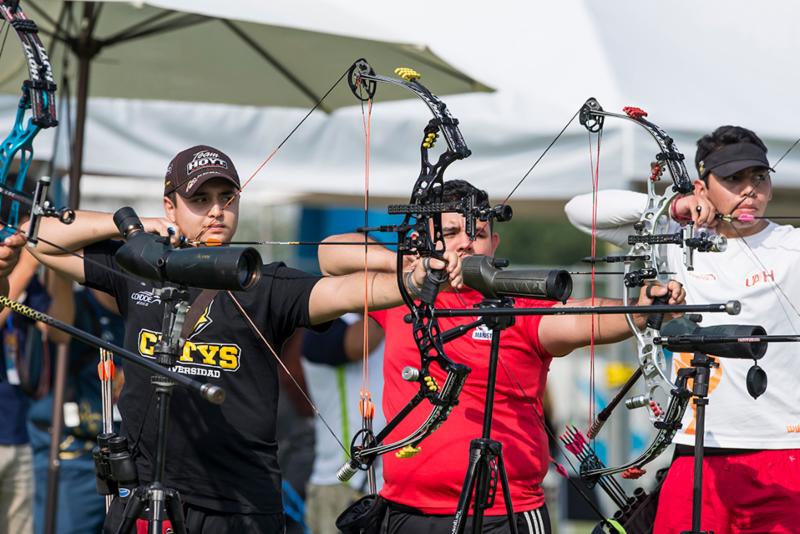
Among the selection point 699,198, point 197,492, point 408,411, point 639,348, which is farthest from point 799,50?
point 197,492

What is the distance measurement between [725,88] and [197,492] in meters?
3.41

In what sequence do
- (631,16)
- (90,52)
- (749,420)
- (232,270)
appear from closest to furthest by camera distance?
(232,270), (749,420), (90,52), (631,16)

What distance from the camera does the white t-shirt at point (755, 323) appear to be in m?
3.76

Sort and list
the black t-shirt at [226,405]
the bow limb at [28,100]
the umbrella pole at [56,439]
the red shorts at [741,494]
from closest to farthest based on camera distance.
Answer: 1. the bow limb at [28,100]
2. the black t-shirt at [226,405]
3. the red shorts at [741,494]
4. the umbrella pole at [56,439]

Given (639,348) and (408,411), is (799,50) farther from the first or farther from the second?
(408,411)

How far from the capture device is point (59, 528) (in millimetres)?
5438

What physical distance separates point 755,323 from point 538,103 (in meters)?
2.26

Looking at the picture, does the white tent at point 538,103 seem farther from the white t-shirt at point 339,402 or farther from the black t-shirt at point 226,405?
the black t-shirt at point 226,405

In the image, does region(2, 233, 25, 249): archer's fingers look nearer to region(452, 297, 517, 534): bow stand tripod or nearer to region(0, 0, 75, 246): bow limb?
region(0, 0, 75, 246): bow limb

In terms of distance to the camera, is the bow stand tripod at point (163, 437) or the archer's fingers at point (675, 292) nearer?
the bow stand tripod at point (163, 437)

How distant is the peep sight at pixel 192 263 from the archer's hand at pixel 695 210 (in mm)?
1508

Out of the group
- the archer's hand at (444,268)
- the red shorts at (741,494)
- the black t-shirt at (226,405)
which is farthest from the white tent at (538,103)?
the archer's hand at (444,268)

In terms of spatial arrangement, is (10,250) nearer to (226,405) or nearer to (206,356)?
(206,356)

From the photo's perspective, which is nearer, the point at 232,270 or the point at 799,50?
the point at 232,270
